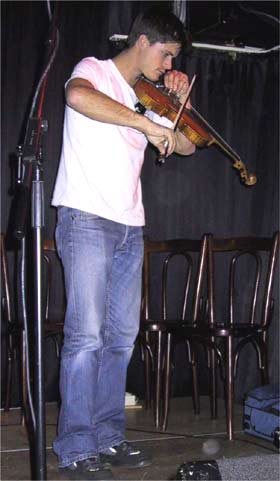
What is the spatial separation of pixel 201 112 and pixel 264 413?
1718 millimetres

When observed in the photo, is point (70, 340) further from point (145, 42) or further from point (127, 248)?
point (145, 42)

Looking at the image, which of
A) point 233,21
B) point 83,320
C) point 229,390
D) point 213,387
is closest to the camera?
point 83,320

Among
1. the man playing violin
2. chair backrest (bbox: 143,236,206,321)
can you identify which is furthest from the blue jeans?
chair backrest (bbox: 143,236,206,321)

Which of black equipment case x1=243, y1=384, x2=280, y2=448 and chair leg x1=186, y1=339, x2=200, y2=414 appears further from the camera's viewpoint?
chair leg x1=186, y1=339, x2=200, y2=414

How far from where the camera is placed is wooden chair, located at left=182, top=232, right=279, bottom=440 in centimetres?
269

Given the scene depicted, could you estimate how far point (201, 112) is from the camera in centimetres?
354

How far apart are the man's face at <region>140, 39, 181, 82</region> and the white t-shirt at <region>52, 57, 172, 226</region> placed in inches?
5.6

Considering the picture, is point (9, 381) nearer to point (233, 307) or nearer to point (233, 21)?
point (233, 307)

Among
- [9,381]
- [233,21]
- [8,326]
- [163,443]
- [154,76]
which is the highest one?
[233,21]

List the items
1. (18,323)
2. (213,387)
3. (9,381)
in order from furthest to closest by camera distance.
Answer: (213,387)
(9,381)
(18,323)

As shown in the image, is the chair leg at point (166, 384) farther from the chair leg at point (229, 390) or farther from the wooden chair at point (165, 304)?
the chair leg at point (229, 390)

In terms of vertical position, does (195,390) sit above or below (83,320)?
below

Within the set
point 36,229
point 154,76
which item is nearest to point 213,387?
point 154,76

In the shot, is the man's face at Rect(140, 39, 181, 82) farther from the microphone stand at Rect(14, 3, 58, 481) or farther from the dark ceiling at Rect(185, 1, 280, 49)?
the dark ceiling at Rect(185, 1, 280, 49)
